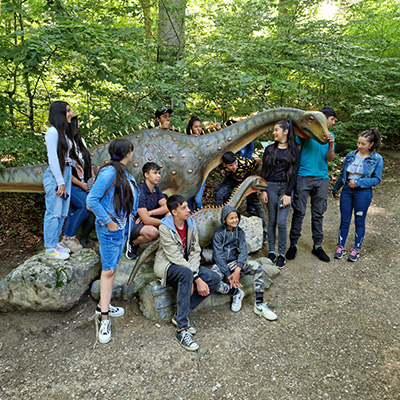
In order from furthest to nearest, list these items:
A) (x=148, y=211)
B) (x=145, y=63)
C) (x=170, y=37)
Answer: (x=170, y=37) < (x=145, y=63) < (x=148, y=211)

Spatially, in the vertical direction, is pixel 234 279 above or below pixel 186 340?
above

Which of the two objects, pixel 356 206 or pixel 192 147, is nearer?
pixel 192 147

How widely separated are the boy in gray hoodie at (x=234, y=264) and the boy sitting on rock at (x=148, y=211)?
760mm

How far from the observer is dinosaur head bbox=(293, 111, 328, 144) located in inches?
157

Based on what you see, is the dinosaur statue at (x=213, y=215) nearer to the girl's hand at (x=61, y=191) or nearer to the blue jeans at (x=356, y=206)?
the blue jeans at (x=356, y=206)

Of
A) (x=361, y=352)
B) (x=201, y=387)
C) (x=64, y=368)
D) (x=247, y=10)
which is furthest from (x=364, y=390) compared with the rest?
(x=247, y=10)

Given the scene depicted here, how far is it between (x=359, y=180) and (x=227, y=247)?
2184 millimetres

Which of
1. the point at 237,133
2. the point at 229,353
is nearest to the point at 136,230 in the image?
the point at 229,353

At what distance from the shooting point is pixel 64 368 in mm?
2535

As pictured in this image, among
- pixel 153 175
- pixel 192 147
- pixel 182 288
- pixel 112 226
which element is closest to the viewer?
pixel 112 226

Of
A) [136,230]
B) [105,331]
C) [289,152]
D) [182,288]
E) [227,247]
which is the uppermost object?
[289,152]

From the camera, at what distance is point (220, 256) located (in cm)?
327

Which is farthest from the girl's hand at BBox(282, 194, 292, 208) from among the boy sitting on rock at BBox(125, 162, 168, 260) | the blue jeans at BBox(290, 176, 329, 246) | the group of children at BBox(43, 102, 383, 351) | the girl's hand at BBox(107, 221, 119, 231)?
the girl's hand at BBox(107, 221, 119, 231)

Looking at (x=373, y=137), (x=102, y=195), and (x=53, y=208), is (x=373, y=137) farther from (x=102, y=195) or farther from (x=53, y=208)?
(x=53, y=208)
